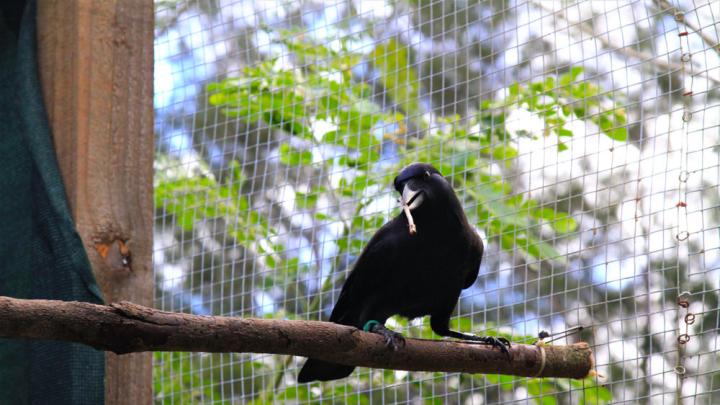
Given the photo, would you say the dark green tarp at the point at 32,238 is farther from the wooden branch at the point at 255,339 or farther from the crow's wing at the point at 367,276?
the crow's wing at the point at 367,276

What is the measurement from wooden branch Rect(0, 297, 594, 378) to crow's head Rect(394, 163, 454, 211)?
556 mm

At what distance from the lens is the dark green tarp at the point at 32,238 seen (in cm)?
230

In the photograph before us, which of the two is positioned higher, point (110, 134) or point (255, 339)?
point (110, 134)

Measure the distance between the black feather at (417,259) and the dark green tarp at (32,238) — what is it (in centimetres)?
94

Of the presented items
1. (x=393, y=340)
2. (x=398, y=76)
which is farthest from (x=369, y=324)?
(x=398, y=76)

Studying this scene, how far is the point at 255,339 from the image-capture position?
6.41 ft

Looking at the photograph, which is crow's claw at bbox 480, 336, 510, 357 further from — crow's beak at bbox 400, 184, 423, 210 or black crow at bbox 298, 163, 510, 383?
crow's beak at bbox 400, 184, 423, 210

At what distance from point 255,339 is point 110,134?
2.65 feet

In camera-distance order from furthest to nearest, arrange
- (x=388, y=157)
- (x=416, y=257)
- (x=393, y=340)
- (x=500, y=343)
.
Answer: (x=388, y=157) < (x=416, y=257) < (x=500, y=343) < (x=393, y=340)

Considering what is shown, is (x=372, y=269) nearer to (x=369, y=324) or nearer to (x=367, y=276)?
(x=367, y=276)

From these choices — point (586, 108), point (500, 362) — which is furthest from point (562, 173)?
point (500, 362)

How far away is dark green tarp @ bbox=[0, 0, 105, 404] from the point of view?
230 cm

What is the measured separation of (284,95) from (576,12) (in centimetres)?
129

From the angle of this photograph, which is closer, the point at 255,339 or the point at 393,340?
the point at 255,339
